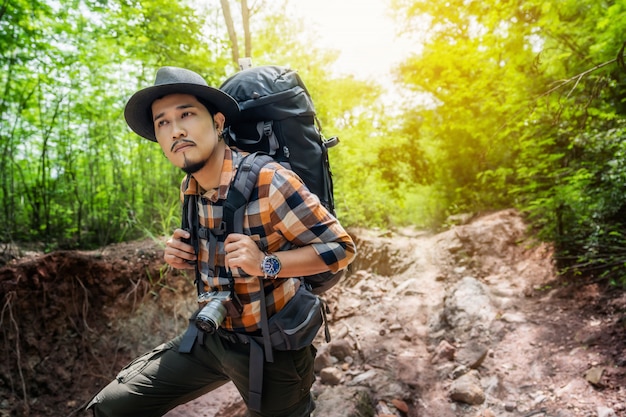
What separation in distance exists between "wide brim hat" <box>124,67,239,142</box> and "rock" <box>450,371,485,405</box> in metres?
3.03

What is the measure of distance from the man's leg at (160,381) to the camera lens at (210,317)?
371 millimetres

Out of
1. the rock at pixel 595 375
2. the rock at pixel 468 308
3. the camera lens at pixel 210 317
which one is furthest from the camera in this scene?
the rock at pixel 468 308

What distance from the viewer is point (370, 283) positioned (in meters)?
5.95

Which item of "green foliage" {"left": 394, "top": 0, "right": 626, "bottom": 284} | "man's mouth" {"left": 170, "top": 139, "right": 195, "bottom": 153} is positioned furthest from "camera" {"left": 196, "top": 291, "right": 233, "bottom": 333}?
"green foliage" {"left": 394, "top": 0, "right": 626, "bottom": 284}

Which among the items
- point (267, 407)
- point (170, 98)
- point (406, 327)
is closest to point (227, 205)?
point (170, 98)

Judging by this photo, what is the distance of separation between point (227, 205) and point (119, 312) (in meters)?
2.82

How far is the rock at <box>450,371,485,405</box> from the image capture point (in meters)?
2.91

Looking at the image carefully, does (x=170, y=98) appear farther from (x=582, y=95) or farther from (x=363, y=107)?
(x=363, y=107)

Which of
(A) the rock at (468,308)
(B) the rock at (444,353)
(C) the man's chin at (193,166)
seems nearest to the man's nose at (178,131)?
(C) the man's chin at (193,166)

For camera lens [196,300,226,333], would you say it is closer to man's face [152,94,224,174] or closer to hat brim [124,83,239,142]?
man's face [152,94,224,174]

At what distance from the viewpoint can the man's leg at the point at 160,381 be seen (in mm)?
1662

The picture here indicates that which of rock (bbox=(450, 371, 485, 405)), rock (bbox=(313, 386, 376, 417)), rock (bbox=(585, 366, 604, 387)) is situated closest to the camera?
rock (bbox=(313, 386, 376, 417))

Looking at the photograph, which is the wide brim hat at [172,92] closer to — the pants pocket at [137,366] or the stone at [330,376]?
the pants pocket at [137,366]

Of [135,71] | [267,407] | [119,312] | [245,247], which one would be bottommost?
[267,407]
